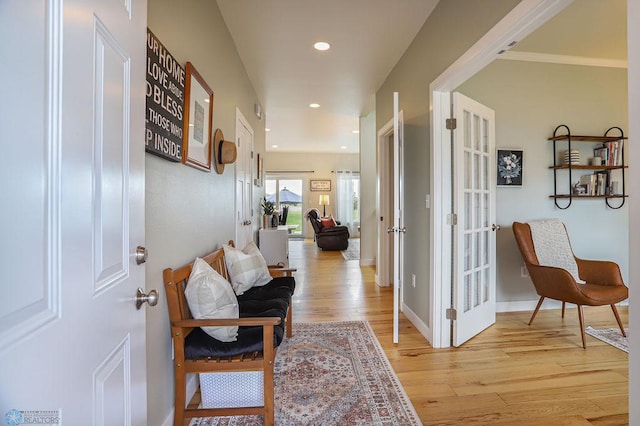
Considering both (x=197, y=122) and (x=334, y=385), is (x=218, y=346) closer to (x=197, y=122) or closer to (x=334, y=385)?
(x=334, y=385)

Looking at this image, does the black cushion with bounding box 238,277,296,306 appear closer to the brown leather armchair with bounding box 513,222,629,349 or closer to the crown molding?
the brown leather armchair with bounding box 513,222,629,349

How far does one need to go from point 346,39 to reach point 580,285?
300 centimetres

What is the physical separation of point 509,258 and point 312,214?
17.0ft

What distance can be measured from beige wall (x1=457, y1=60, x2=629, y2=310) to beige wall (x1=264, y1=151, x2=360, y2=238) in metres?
6.86

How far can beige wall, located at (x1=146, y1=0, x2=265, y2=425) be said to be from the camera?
56.2 inches

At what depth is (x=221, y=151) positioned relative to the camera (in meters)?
2.45

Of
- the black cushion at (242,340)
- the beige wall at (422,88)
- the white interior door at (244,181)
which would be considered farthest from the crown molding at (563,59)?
the black cushion at (242,340)

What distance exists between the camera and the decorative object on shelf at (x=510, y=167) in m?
3.30

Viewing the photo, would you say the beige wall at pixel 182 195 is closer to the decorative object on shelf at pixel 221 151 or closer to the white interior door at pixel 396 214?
the decorative object on shelf at pixel 221 151

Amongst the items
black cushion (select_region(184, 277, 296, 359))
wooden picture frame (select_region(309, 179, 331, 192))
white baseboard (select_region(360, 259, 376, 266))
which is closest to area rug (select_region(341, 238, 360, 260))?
white baseboard (select_region(360, 259, 376, 266))

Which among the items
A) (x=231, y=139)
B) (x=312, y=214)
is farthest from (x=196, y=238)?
(x=312, y=214)

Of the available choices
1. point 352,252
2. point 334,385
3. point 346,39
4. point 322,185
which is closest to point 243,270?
point 334,385

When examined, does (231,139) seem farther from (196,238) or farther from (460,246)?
(460,246)

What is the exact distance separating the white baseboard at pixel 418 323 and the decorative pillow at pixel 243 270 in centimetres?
141
